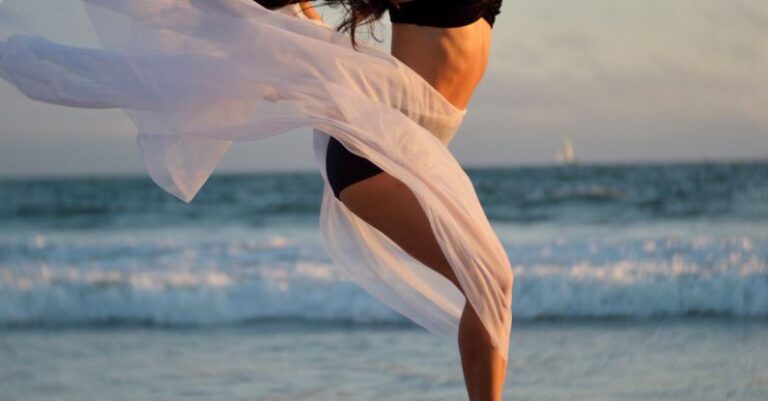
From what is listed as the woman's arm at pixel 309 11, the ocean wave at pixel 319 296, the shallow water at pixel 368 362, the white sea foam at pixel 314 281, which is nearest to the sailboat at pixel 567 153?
the white sea foam at pixel 314 281

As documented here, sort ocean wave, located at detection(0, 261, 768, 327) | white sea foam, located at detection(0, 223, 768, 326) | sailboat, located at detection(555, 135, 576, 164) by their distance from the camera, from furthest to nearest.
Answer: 1. sailboat, located at detection(555, 135, 576, 164)
2. white sea foam, located at detection(0, 223, 768, 326)
3. ocean wave, located at detection(0, 261, 768, 327)

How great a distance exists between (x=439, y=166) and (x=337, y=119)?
0.88 feet

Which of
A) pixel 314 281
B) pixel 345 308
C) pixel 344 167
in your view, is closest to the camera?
pixel 344 167

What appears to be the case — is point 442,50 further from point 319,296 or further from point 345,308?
point 319,296

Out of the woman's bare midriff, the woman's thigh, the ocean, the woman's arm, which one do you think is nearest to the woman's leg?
the woman's thigh

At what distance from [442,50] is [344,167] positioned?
36 centimetres

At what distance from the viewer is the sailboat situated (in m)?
16.1

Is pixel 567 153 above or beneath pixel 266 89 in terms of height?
beneath

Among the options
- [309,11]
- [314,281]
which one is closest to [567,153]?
[314,281]

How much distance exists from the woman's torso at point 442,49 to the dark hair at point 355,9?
6 centimetres

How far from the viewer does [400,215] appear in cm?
304

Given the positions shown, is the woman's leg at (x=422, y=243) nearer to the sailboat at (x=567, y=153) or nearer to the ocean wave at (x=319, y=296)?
the ocean wave at (x=319, y=296)

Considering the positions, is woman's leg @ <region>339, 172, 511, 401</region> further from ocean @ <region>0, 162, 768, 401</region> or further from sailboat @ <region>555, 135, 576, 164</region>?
sailboat @ <region>555, 135, 576, 164</region>

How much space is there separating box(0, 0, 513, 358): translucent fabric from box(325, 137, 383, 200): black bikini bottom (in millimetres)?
57
